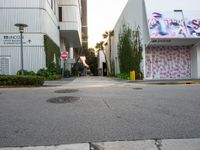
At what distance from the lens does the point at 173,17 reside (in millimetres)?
19188

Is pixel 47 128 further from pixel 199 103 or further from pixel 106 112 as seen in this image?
pixel 199 103

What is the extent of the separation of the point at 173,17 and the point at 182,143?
55.6 ft

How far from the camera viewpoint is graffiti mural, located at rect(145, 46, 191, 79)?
20.3m

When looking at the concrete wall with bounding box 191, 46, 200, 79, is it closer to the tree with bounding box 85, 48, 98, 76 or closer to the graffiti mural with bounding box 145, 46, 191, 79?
the graffiti mural with bounding box 145, 46, 191, 79

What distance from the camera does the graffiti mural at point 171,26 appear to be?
1831 centimetres

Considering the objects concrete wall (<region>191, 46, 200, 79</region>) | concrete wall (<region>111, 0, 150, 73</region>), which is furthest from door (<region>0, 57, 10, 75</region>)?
concrete wall (<region>191, 46, 200, 79</region>)

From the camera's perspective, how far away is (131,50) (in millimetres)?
23062

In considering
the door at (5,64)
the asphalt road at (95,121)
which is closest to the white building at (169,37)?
the asphalt road at (95,121)

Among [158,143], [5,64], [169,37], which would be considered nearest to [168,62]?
[169,37]

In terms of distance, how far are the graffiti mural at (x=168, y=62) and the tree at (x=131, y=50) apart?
1018 millimetres

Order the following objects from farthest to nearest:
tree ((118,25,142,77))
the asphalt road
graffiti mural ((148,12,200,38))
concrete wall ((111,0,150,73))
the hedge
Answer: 1. tree ((118,25,142,77))
2. concrete wall ((111,0,150,73))
3. graffiti mural ((148,12,200,38))
4. the hedge
5. the asphalt road

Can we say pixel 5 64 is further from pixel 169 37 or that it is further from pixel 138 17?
pixel 169 37

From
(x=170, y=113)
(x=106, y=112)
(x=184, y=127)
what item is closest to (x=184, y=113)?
(x=170, y=113)

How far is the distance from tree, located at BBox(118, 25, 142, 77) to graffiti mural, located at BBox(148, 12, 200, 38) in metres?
2.85
